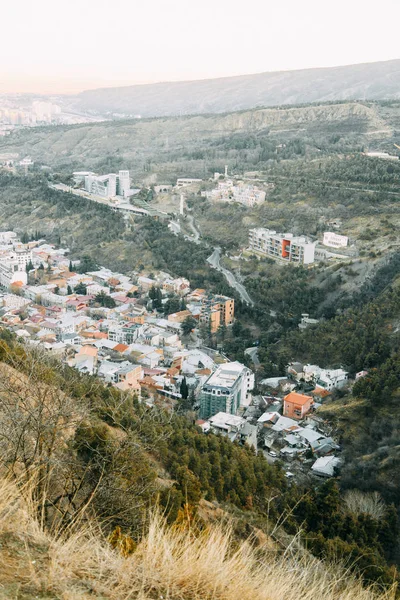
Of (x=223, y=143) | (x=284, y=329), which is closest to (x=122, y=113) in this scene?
(x=223, y=143)

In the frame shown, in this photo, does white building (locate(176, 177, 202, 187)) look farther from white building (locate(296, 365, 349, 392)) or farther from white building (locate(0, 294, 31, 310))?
white building (locate(296, 365, 349, 392))

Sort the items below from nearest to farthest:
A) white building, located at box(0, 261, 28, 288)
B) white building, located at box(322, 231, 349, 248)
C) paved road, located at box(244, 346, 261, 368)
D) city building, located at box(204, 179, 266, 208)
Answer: paved road, located at box(244, 346, 261, 368) < white building, located at box(322, 231, 349, 248) < white building, located at box(0, 261, 28, 288) < city building, located at box(204, 179, 266, 208)

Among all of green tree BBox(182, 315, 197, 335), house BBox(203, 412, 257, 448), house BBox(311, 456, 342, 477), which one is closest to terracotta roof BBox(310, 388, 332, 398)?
house BBox(203, 412, 257, 448)

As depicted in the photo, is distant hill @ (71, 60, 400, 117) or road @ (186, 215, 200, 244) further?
distant hill @ (71, 60, 400, 117)

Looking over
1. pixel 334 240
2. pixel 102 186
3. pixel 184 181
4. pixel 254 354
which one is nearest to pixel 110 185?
pixel 102 186

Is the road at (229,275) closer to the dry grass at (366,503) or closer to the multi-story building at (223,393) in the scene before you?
the multi-story building at (223,393)

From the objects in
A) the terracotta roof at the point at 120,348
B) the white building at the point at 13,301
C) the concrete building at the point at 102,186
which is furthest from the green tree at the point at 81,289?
the concrete building at the point at 102,186

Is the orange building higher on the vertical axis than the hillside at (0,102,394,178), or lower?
lower
